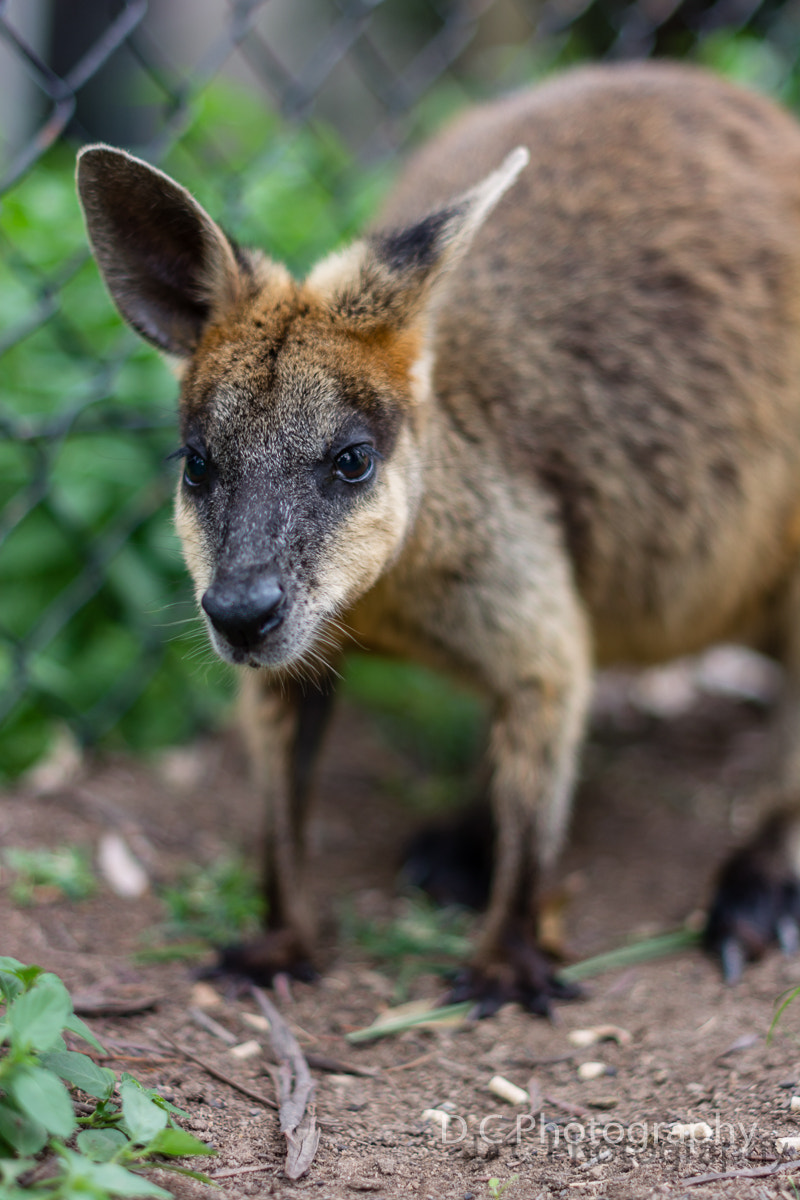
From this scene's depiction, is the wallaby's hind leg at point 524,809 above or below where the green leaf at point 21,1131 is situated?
below

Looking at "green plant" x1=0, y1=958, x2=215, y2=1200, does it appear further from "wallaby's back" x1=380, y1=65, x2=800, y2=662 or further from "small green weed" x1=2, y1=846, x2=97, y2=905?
"wallaby's back" x1=380, y1=65, x2=800, y2=662

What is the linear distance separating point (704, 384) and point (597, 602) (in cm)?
77

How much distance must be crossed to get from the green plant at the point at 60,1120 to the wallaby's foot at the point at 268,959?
1.06 m

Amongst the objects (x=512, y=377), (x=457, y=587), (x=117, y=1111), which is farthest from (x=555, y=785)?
(x=117, y=1111)

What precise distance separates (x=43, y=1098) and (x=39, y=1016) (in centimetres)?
13

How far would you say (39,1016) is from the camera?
73.0 inches

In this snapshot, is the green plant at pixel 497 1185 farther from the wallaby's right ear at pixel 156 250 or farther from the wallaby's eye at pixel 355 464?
the wallaby's right ear at pixel 156 250

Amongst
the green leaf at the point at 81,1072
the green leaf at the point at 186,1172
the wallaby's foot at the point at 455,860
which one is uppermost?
the green leaf at the point at 81,1072

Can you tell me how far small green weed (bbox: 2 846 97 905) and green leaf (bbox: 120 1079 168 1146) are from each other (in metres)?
1.41

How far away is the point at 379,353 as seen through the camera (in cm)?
284

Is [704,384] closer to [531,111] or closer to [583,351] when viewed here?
[583,351]

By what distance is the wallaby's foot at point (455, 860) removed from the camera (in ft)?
12.7

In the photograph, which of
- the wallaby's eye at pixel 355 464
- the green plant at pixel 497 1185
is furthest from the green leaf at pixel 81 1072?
the wallaby's eye at pixel 355 464

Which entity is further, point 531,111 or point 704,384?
point 531,111
